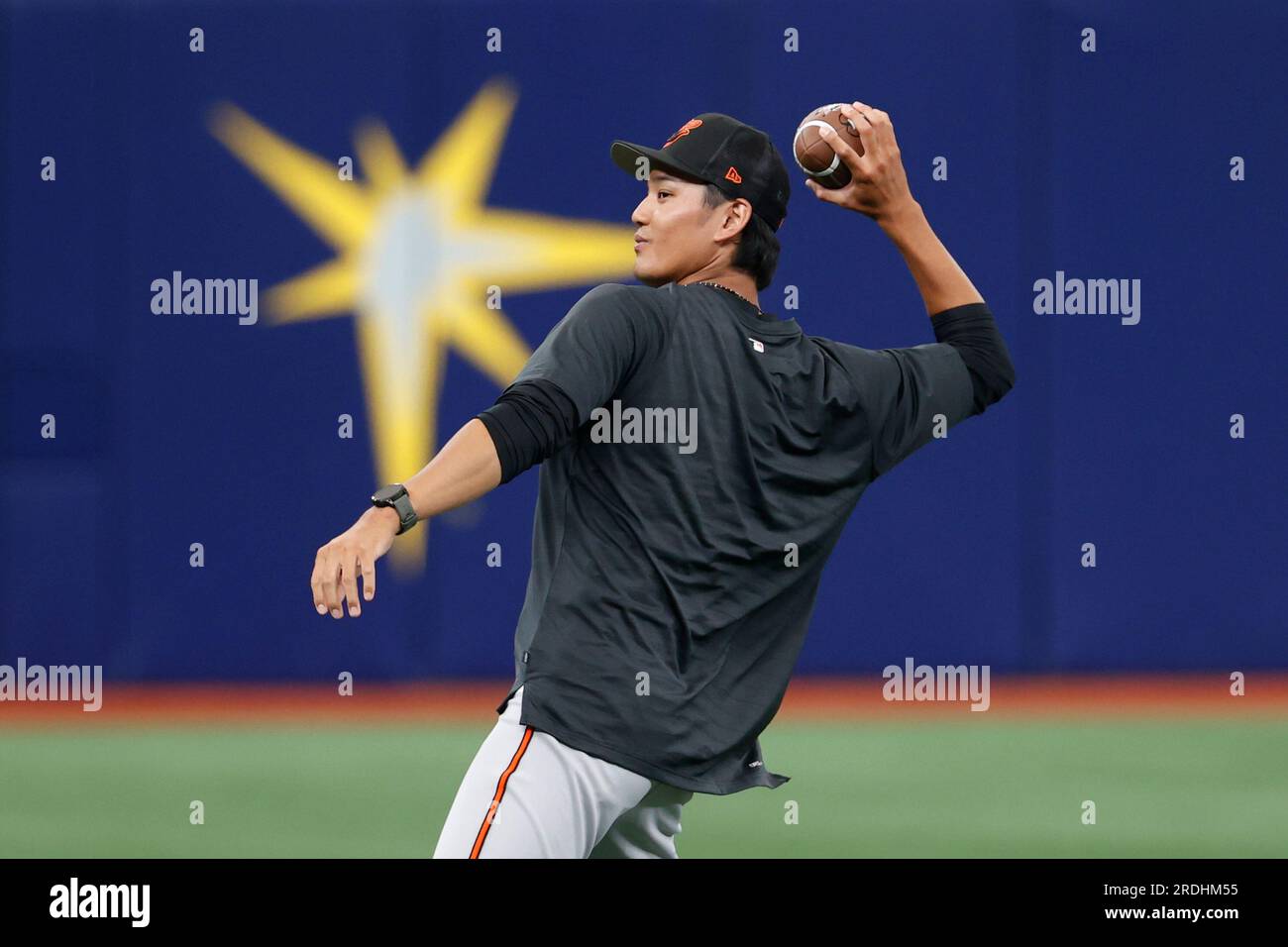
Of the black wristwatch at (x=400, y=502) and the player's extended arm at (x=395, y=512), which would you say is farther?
the black wristwatch at (x=400, y=502)

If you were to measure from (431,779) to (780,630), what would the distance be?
14.7 feet

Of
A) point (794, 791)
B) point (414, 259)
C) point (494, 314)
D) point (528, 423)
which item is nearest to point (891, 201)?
point (528, 423)

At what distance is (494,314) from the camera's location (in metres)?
10.1

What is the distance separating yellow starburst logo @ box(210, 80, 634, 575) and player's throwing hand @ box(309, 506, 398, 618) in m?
7.26

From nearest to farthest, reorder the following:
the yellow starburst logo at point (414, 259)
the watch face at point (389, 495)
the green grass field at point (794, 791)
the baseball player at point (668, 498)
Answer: the watch face at point (389, 495) < the baseball player at point (668, 498) < the green grass field at point (794, 791) < the yellow starburst logo at point (414, 259)

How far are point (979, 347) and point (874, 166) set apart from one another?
453mm

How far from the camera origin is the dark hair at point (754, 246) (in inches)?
139

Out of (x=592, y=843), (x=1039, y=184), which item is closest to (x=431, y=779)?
(x=592, y=843)

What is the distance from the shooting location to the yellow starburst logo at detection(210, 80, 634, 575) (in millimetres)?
10023

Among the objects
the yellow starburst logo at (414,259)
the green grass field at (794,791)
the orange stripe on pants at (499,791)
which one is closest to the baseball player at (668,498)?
the orange stripe on pants at (499,791)

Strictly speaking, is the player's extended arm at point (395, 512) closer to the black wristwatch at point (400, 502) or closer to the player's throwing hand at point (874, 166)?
the black wristwatch at point (400, 502)

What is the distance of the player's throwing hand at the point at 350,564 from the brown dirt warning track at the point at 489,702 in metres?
6.60

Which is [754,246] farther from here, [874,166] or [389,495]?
[389,495]

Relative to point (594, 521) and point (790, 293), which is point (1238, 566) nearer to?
point (790, 293)
